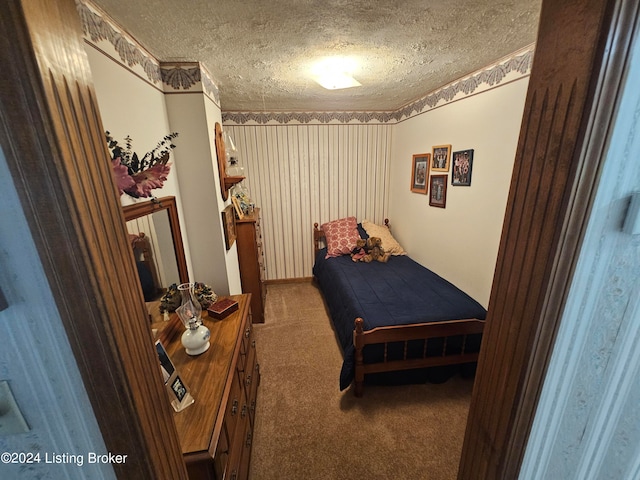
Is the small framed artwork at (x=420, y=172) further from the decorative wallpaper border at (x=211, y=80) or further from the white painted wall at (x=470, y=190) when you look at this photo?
the decorative wallpaper border at (x=211, y=80)

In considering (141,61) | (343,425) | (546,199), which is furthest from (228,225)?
(546,199)

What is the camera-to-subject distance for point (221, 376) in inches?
46.9

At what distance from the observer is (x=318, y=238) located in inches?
149

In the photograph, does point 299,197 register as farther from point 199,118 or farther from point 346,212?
point 199,118

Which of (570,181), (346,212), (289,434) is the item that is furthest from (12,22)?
(346,212)

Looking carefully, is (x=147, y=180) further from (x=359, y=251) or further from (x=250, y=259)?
(x=359, y=251)

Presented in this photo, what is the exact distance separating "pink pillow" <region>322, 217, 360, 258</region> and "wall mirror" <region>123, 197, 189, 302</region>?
207cm

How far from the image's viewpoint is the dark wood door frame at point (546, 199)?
434 mm

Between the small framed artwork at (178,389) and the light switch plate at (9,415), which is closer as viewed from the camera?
the light switch plate at (9,415)

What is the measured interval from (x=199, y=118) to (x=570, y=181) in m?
1.94

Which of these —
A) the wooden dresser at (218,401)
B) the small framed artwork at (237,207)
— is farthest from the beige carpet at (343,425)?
the small framed artwork at (237,207)

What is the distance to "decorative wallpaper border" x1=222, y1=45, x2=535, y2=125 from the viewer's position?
1773 mm

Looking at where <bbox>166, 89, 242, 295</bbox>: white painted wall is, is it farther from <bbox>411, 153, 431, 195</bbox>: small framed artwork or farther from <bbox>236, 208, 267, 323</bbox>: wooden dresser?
<bbox>411, 153, 431, 195</bbox>: small framed artwork

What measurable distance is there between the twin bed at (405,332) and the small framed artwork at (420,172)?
119cm
